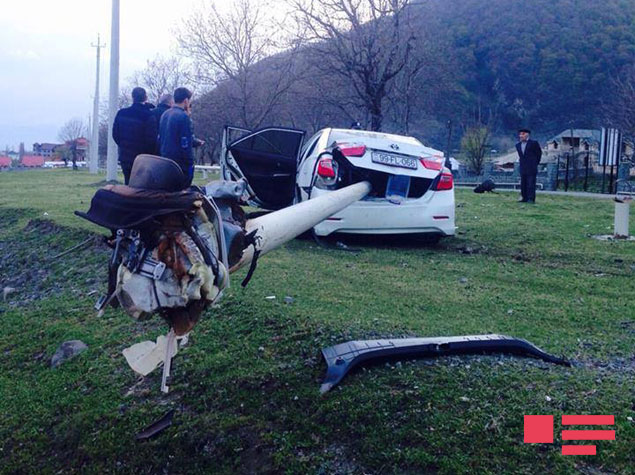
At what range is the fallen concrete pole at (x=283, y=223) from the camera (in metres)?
3.83

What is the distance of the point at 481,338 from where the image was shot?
3.99m

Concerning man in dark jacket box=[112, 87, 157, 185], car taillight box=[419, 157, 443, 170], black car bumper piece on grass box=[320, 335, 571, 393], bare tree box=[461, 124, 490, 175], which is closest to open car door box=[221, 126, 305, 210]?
man in dark jacket box=[112, 87, 157, 185]

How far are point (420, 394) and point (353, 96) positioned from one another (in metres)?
20.2

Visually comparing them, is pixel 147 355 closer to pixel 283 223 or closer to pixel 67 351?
pixel 283 223

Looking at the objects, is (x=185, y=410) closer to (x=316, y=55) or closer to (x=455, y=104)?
(x=316, y=55)

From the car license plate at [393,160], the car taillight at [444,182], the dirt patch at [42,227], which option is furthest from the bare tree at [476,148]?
the car license plate at [393,160]

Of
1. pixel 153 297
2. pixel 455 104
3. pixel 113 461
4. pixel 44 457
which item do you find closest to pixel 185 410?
pixel 113 461

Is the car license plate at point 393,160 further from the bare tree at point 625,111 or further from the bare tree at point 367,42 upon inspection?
the bare tree at point 625,111

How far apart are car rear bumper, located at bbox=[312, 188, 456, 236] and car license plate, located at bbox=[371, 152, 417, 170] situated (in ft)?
1.48

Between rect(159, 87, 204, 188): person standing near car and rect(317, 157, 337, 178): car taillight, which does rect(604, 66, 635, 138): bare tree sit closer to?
rect(317, 157, 337, 178): car taillight

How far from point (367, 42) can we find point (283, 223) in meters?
17.9

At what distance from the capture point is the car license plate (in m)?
7.73

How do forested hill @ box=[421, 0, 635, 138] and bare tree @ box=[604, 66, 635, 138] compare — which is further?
forested hill @ box=[421, 0, 635, 138]

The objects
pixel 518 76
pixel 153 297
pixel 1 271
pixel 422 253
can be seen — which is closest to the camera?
pixel 153 297
